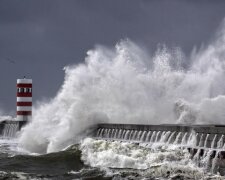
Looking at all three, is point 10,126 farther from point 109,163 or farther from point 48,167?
point 109,163

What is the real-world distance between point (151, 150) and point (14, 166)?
4910 mm

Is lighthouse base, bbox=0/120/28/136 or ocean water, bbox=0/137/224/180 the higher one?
lighthouse base, bbox=0/120/28/136

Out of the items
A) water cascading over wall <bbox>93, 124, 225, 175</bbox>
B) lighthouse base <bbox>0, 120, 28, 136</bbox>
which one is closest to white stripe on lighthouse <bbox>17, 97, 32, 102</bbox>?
lighthouse base <bbox>0, 120, 28, 136</bbox>

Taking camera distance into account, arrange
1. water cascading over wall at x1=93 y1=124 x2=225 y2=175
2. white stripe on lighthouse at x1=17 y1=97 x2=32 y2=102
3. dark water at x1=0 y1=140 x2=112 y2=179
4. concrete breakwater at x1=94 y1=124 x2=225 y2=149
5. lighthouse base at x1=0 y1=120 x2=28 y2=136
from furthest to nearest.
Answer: white stripe on lighthouse at x1=17 y1=97 x2=32 y2=102, lighthouse base at x1=0 y1=120 x2=28 y2=136, dark water at x1=0 y1=140 x2=112 y2=179, concrete breakwater at x1=94 y1=124 x2=225 y2=149, water cascading over wall at x1=93 y1=124 x2=225 y2=175

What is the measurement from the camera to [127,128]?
21.5 meters

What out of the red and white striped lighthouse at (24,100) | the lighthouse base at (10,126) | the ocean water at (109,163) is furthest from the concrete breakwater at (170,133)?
the red and white striped lighthouse at (24,100)

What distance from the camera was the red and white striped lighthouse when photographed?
33.1 meters

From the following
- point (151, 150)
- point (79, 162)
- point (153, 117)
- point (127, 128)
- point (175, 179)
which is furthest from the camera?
point (153, 117)

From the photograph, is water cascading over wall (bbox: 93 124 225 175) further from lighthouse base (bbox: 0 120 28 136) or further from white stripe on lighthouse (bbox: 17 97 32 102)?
white stripe on lighthouse (bbox: 17 97 32 102)

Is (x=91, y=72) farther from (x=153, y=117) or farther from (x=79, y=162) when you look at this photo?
(x=79, y=162)

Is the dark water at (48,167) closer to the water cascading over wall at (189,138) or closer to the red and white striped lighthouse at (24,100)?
the water cascading over wall at (189,138)

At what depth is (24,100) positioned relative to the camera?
1303 inches

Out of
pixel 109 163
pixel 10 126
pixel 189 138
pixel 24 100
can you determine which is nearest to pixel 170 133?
pixel 189 138

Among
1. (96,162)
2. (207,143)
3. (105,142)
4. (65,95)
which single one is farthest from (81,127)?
(207,143)
